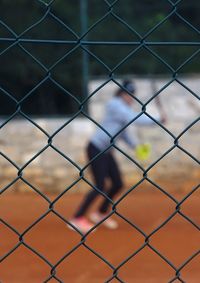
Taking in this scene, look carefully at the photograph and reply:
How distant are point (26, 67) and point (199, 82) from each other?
2232 mm

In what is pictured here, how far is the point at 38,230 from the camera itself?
770 cm

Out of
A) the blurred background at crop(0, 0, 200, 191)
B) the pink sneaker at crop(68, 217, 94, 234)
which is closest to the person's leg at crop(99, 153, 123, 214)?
the pink sneaker at crop(68, 217, 94, 234)

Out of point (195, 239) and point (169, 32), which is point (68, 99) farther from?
Answer: point (195, 239)

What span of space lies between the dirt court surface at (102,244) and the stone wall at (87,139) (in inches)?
9.5

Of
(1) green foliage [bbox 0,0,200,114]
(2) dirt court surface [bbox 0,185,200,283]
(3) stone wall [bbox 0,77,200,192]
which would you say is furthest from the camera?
(3) stone wall [bbox 0,77,200,192]

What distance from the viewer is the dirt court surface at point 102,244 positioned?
230 inches

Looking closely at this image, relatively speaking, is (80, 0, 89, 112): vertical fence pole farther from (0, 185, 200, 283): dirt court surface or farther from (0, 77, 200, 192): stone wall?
(0, 185, 200, 283): dirt court surface

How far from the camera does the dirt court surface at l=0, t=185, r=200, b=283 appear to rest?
19.2 feet

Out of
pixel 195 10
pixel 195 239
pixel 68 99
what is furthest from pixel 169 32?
pixel 195 239

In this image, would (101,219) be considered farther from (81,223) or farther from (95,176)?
(95,176)

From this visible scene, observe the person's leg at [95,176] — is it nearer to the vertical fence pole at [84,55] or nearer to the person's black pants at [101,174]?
the person's black pants at [101,174]

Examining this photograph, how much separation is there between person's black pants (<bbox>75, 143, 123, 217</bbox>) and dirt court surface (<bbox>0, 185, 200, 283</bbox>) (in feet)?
0.89

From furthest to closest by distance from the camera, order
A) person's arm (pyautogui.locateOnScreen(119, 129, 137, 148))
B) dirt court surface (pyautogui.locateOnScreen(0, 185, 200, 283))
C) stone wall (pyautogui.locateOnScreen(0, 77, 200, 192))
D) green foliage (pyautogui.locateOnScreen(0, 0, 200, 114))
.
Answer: stone wall (pyautogui.locateOnScreen(0, 77, 200, 192)) < green foliage (pyautogui.locateOnScreen(0, 0, 200, 114)) < person's arm (pyautogui.locateOnScreen(119, 129, 137, 148)) < dirt court surface (pyautogui.locateOnScreen(0, 185, 200, 283))

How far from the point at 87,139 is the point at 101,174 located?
2.22m
